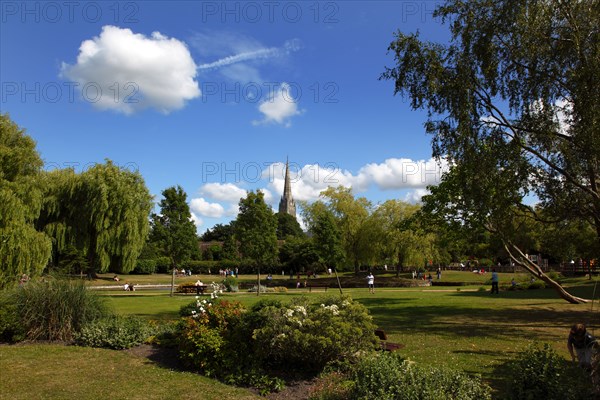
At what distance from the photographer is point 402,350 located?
11.0 meters

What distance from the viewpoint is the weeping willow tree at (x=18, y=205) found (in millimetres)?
19547

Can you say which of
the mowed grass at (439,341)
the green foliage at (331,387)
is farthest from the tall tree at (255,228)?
the green foliage at (331,387)

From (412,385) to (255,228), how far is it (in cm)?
2374

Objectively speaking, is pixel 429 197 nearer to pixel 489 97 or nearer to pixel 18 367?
pixel 489 97

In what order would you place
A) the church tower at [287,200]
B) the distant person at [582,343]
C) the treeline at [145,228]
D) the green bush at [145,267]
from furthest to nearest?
the church tower at [287,200]
the green bush at [145,267]
the treeline at [145,228]
the distant person at [582,343]

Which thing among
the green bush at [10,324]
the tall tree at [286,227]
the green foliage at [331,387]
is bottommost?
the green foliage at [331,387]

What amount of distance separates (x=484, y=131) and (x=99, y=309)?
44.8 ft

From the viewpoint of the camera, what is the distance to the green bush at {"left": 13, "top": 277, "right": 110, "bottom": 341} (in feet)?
40.3

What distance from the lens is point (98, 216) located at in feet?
122

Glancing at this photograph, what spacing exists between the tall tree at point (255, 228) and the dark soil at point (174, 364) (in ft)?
56.8

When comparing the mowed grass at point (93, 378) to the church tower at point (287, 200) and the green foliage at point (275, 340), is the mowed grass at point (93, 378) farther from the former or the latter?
the church tower at point (287, 200)

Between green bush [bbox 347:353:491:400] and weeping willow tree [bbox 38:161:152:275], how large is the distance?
34.7 m

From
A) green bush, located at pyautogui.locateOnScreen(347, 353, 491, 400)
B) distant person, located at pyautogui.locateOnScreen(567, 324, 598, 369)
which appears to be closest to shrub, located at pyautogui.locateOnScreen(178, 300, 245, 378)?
green bush, located at pyautogui.locateOnScreen(347, 353, 491, 400)

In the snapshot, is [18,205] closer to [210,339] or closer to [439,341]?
[210,339]
